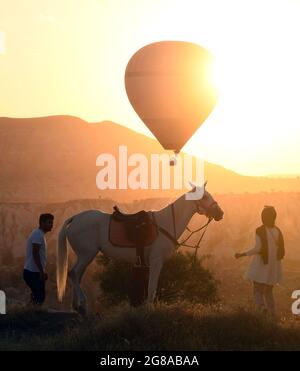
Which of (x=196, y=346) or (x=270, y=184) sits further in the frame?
(x=270, y=184)

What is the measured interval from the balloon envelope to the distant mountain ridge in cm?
11216

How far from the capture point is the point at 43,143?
632 ft

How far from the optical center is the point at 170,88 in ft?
97.8

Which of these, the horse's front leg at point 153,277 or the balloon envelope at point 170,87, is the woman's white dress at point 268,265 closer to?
the horse's front leg at point 153,277

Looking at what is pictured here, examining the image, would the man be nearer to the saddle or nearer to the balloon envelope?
the saddle

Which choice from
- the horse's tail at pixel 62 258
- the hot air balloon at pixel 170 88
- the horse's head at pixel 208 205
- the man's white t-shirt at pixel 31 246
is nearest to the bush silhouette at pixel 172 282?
the horse's tail at pixel 62 258

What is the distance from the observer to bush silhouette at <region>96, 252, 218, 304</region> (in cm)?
2153

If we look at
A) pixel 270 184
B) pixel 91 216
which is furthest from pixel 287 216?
pixel 270 184

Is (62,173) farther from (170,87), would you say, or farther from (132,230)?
(132,230)

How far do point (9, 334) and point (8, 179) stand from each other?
15098 centimetres

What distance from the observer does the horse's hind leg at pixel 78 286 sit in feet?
51.7

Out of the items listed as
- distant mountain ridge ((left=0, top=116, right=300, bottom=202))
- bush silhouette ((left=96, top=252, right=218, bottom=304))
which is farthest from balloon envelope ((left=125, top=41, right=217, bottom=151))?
distant mountain ridge ((left=0, top=116, right=300, bottom=202))

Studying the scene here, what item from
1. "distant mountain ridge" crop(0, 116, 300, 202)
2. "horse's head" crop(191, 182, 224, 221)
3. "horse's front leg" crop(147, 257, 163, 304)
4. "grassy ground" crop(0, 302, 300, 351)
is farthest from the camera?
"distant mountain ridge" crop(0, 116, 300, 202)
